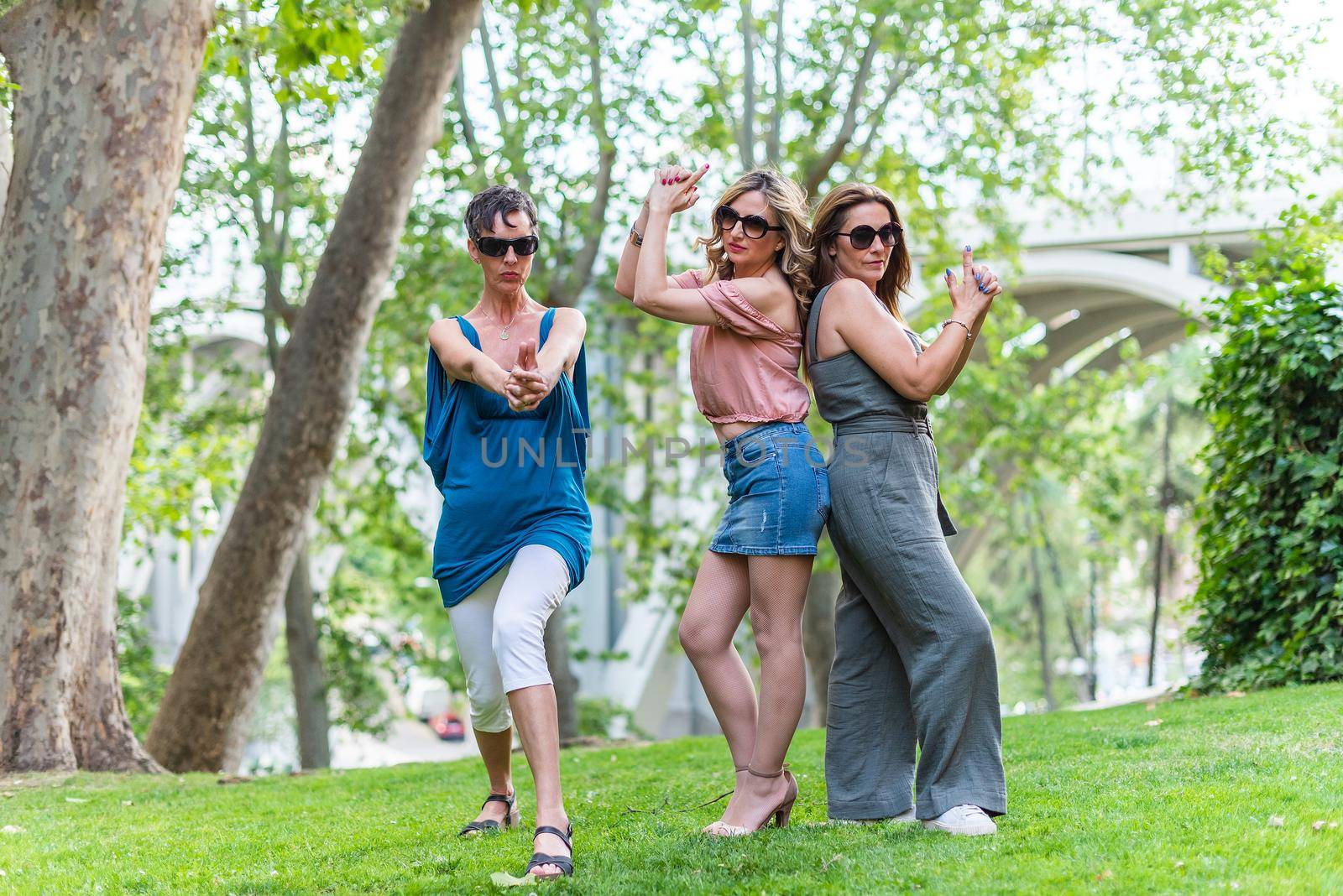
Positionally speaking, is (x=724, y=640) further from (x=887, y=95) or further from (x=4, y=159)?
(x=887, y=95)

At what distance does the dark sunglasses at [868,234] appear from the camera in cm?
393

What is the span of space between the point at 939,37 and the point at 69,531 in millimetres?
10044

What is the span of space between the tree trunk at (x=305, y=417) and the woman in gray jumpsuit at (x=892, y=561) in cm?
579

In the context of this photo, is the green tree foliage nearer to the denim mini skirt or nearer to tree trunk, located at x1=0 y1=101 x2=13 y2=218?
the denim mini skirt

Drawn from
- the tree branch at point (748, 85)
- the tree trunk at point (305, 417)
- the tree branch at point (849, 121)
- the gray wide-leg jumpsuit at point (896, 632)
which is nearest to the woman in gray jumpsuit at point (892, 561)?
the gray wide-leg jumpsuit at point (896, 632)

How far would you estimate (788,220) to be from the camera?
156 inches

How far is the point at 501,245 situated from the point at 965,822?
222 centimetres

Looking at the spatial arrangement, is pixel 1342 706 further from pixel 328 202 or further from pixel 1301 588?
pixel 328 202

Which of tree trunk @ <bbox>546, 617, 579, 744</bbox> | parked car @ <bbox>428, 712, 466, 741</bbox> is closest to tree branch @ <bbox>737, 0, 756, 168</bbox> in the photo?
tree trunk @ <bbox>546, 617, 579, 744</bbox>

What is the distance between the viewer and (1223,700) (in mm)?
6754

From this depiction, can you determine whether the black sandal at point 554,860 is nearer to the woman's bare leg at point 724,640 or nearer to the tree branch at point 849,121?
the woman's bare leg at point 724,640

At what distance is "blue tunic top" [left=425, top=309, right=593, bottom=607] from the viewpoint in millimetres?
3934

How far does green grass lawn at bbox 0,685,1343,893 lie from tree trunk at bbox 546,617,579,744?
289 inches

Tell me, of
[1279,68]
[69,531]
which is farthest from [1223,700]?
[1279,68]
